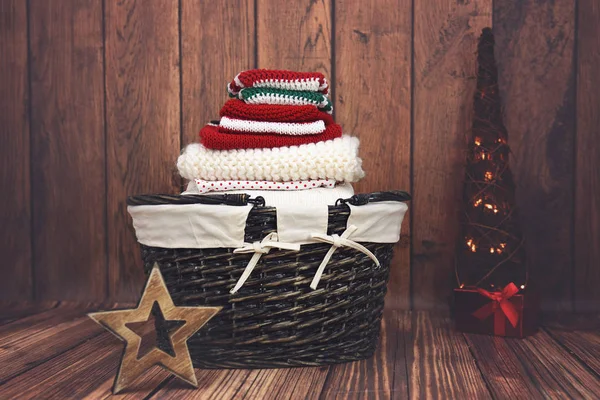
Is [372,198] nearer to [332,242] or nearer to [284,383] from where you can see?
[332,242]

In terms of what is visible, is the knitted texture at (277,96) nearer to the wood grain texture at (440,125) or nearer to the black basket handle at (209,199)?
the black basket handle at (209,199)

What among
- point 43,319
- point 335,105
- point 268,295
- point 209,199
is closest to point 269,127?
point 209,199

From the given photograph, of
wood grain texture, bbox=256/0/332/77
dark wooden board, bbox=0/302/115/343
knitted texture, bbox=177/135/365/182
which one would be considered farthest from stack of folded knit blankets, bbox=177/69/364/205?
dark wooden board, bbox=0/302/115/343

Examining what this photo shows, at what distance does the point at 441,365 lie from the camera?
110 cm

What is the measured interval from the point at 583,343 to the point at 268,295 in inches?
25.2

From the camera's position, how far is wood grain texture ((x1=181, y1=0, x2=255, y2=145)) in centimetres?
155

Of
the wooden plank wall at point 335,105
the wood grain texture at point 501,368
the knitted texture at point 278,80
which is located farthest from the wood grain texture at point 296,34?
the wood grain texture at point 501,368

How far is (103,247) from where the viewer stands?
5.28 feet

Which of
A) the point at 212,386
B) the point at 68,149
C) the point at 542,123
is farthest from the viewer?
the point at 68,149

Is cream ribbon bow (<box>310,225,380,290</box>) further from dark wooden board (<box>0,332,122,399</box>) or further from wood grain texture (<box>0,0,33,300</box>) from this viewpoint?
wood grain texture (<box>0,0,33,300</box>)

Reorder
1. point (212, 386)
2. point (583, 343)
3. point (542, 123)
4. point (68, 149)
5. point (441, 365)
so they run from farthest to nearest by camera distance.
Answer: point (68, 149) → point (542, 123) → point (583, 343) → point (441, 365) → point (212, 386)

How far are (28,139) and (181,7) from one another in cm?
51

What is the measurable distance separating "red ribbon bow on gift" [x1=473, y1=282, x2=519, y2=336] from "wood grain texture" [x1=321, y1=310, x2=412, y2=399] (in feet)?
0.56

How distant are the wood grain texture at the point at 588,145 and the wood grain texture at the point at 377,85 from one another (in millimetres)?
391
